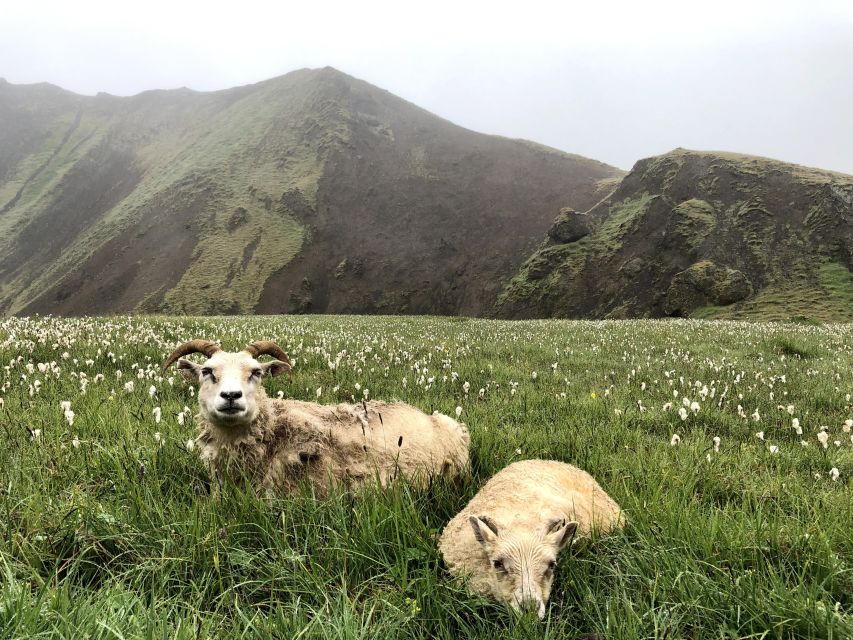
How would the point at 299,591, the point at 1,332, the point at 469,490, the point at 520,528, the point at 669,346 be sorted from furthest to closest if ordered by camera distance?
the point at 669,346, the point at 1,332, the point at 469,490, the point at 520,528, the point at 299,591

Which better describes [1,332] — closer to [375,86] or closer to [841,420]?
[841,420]

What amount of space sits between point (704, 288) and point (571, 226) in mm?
21254

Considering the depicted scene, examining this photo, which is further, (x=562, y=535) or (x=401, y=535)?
(x=401, y=535)

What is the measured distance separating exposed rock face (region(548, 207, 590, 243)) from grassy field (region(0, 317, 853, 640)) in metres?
57.5

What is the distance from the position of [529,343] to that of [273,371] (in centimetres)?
1090

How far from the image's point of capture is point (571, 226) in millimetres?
61656

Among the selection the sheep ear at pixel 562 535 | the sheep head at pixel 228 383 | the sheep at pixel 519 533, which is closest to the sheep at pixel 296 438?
the sheep head at pixel 228 383

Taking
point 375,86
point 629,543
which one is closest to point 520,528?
point 629,543

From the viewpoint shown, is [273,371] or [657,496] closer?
[657,496]

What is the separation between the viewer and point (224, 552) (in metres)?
3.06

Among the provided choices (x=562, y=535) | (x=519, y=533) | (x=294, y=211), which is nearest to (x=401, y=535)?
(x=519, y=533)

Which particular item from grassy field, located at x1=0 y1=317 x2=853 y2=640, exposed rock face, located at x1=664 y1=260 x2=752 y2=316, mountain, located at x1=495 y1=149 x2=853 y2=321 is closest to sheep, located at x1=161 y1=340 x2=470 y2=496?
grassy field, located at x1=0 y1=317 x2=853 y2=640

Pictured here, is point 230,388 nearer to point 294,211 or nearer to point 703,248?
point 703,248

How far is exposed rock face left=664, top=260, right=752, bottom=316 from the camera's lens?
4278cm
